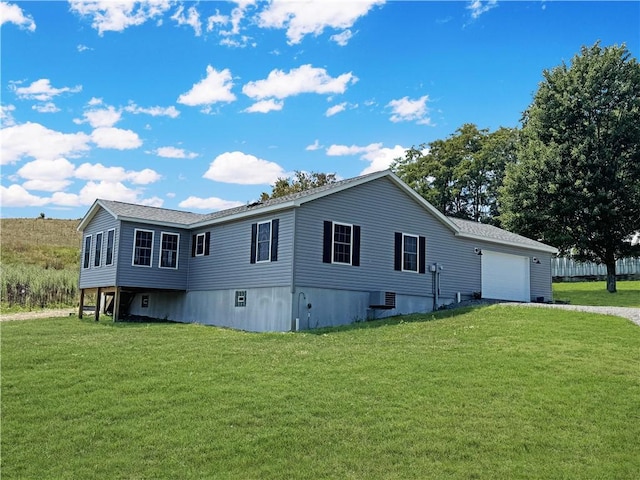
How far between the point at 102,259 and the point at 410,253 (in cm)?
1153

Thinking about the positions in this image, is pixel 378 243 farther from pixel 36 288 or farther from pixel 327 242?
pixel 36 288

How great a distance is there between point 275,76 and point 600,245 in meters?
22.4

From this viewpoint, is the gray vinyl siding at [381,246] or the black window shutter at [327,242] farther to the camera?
the black window shutter at [327,242]

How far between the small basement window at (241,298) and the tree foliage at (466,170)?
26.1m

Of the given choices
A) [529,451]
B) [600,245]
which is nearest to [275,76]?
[529,451]

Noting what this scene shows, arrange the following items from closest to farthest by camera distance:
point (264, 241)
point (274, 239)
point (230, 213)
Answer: point (274, 239) → point (264, 241) → point (230, 213)

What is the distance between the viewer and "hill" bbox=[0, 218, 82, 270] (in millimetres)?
42656

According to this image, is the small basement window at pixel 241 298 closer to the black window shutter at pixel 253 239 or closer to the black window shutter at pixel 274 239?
the black window shutter at pixel 253 239

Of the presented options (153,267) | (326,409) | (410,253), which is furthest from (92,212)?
(326,409)

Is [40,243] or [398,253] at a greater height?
[40,243]

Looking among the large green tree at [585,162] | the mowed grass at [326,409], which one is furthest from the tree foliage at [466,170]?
the mowed grass at [326,409]

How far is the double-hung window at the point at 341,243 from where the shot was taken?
1780 cm

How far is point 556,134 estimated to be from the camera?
31703 millimetres

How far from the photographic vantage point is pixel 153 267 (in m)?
21.1
